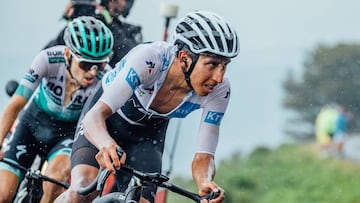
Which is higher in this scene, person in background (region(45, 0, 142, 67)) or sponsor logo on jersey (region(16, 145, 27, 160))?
person in background (region(45, 0, 142, 67))

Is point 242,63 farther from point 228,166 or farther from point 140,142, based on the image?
point 140,142

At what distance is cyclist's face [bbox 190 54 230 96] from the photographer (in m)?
6.42

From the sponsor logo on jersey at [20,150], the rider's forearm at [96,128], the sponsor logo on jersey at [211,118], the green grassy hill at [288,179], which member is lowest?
the green grassy hill at [288,179]

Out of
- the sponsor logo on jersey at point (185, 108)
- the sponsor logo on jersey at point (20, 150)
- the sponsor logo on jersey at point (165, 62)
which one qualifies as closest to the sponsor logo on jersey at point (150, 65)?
the sponsor logo on jersey at point (165, 62)

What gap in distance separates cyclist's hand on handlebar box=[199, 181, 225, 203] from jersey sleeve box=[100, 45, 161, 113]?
72cm

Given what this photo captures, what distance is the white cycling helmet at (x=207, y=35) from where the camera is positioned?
21.1ft

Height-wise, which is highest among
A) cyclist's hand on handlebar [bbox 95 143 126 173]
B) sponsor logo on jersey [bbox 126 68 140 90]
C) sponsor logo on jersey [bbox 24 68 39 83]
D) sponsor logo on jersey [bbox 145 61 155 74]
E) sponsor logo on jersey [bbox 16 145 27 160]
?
sponsor logo on jersey [bbox 145 61 155 74]

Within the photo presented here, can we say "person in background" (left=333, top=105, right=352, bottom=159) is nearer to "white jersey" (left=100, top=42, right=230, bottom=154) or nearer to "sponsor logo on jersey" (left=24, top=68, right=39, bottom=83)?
"sponsor logo on jersey" (left=24, top=68, right=39, bottom=83)

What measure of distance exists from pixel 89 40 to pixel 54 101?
26.9 inches

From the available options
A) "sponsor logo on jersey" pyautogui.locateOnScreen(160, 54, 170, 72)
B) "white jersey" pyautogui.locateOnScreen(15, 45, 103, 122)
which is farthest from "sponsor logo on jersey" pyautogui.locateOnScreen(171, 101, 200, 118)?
"white jersey" pyautogui.locateOnScreen(15, 45, 103, 122)

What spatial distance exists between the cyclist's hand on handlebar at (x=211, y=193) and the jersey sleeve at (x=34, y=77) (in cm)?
219

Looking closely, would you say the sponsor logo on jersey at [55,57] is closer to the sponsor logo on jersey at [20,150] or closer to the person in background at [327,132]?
the sponsor logo on jersey at [20,150]

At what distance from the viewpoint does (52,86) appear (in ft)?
27.2

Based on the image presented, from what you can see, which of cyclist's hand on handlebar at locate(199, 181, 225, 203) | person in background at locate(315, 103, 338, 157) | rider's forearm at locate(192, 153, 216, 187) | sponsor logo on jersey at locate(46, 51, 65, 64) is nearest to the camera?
cyclist's hand on handlebar at locate(199, 181, 225, 203)
